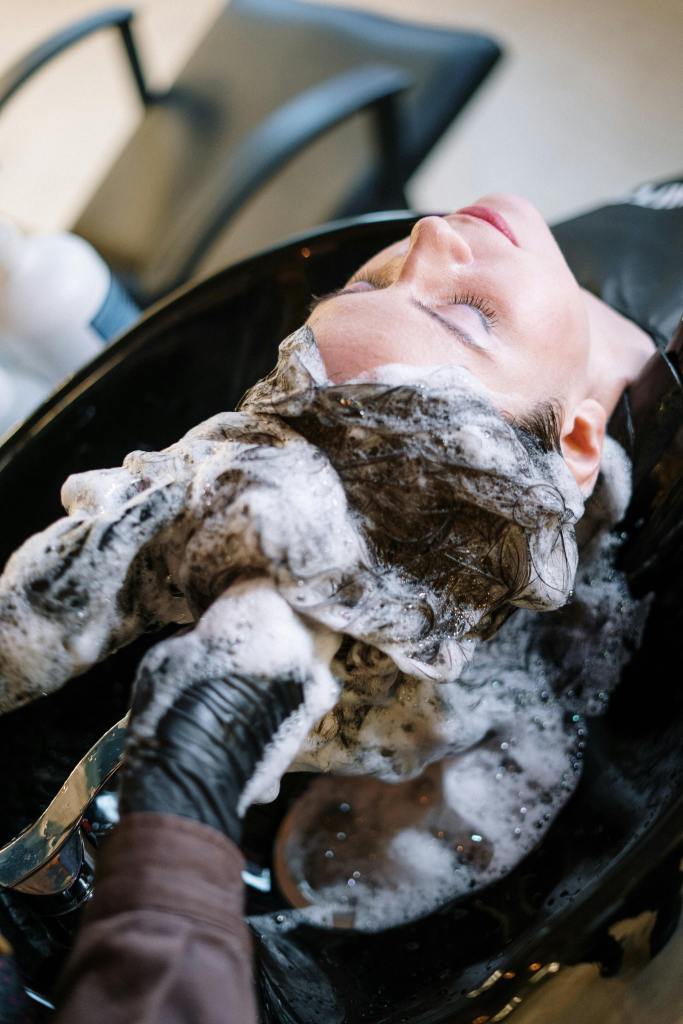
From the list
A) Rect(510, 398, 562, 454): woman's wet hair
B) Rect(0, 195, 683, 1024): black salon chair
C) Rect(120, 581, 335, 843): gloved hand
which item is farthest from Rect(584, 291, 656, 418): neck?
Rect(120, 581, 335, 843): gloved hand

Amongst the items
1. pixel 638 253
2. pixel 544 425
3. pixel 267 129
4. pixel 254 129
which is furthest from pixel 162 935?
pixel 254 129

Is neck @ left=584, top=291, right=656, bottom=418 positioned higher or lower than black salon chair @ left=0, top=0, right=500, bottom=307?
lower

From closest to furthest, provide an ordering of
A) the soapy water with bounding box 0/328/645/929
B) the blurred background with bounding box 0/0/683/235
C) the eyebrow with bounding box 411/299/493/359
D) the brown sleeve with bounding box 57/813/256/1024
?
the brown sleeve with bounding box 57/813/256/1024
the soapy water with bounding box 0/328/645/929
the eyebrow with bounding box 411/299/493/359
the blurred background with bounding box 0/0/683/235

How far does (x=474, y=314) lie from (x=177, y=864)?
17.1 inches

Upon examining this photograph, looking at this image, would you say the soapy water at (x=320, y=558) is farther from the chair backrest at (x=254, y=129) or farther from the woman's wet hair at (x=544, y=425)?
the chair backrest at (x=254, y=129)

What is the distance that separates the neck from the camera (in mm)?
822

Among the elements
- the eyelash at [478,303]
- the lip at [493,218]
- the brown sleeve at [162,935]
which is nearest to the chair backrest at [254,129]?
the lip at [493,218]

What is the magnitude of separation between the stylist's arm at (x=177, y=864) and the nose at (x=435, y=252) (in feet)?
1.11

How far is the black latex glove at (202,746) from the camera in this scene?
460 millimetres

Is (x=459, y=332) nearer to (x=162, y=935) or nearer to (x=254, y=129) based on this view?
(x=162, y=935)

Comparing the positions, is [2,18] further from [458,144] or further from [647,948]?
[647,948]

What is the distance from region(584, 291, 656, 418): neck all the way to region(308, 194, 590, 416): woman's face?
6cm

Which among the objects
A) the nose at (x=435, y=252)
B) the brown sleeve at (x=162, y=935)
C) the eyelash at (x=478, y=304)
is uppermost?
the nose at (x=435, y=252)

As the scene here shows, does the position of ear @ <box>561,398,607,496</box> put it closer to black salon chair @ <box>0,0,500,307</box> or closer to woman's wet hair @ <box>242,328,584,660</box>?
woman's wet hair @ <box>242,328,584,660</box>
